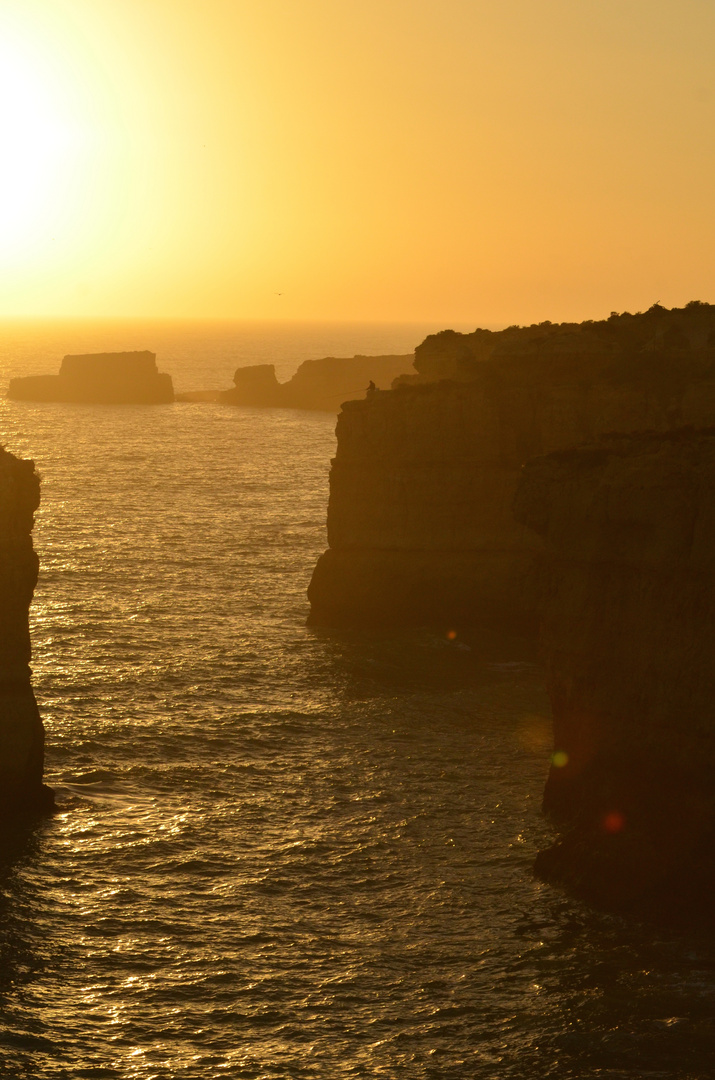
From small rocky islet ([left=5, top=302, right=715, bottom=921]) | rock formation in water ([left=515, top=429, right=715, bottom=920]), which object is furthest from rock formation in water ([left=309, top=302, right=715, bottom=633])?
rock formation in water ([left=515, top=429, right=715, bottom=920])

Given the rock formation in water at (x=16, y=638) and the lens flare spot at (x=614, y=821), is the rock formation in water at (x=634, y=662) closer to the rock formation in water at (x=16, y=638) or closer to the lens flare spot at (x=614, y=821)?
the lens flare spot at (x=614, y=821)

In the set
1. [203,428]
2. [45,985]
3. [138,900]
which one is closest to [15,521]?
[138,900]

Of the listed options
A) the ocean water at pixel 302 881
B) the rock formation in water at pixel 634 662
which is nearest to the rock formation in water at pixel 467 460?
the ocean water at pixel 302 881

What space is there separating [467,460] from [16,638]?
32.8m

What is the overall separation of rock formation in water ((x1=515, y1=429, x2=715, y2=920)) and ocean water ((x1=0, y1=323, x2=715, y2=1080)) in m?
1.95

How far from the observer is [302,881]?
125ft

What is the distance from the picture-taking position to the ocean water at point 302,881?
97.8 ft

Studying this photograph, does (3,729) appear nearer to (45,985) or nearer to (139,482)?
(45,985)

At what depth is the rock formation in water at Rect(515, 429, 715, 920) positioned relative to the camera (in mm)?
36469

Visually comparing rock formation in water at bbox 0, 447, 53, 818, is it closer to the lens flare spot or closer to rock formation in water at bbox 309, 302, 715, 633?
the lens flare spot

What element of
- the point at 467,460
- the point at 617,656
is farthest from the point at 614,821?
the point at 467,460

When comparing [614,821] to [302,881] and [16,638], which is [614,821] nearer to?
[302,881]

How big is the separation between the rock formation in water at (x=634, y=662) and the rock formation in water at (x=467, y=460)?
24569 mm

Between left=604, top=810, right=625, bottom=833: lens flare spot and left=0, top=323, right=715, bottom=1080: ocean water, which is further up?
left=604, top=810, right=625, bottom=833: lens flare spot
